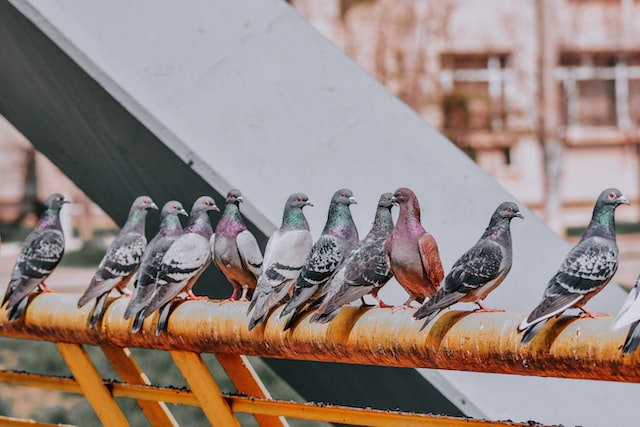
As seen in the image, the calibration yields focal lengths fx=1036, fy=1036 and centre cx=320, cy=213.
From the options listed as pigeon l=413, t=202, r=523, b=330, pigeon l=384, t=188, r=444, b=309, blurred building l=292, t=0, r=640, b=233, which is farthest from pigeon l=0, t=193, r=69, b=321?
blurred building l=292, t=0, r=640, b=233

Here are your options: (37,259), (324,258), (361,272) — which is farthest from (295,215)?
(37,259)

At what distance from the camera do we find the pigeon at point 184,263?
316cm

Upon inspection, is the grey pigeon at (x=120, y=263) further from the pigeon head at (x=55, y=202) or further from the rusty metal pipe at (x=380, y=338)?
the pigeon head at (x=55, y=202)

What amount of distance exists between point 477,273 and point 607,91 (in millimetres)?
24538

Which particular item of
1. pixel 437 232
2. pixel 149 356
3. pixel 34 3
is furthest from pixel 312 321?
pixel 149 356

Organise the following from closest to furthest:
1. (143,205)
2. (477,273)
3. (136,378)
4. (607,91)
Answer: (477,273) < (136,378) < (143,205) < (607,91)

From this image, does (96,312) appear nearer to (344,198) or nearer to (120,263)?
(120,263)

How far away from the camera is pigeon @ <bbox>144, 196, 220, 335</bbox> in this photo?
3.16 meters

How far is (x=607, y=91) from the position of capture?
2606cm

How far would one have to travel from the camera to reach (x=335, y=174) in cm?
411

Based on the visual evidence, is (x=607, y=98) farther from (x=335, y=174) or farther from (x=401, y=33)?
(x=335, y=174)

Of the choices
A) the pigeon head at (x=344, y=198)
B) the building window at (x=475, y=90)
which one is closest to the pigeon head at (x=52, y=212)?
the pigeon head at (x=344, y=198)

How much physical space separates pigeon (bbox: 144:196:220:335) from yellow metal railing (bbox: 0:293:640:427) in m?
0.05

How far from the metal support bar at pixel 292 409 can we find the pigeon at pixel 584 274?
273 mm
